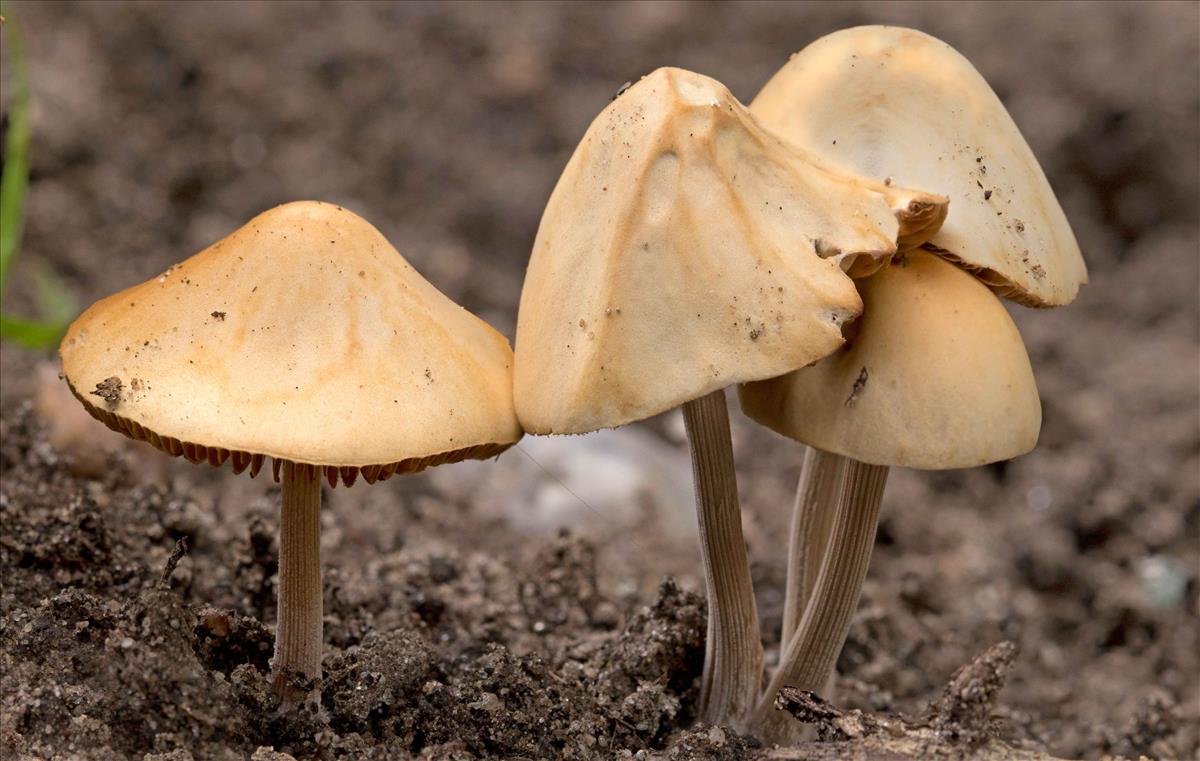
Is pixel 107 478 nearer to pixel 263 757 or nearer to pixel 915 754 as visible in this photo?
pixel 263 757

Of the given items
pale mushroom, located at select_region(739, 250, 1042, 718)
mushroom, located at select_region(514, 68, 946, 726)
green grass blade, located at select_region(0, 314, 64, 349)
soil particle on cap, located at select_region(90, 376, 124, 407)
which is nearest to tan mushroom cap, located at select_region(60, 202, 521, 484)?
soil particle on cap, located at select_region(90, 376, 124, 407)

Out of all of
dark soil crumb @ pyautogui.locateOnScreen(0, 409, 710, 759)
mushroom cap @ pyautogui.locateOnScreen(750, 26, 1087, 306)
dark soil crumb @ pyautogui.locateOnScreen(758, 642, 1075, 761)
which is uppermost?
mushroom cap @ pyautogui.locateOnScreen(750, 26, 1087, 306)

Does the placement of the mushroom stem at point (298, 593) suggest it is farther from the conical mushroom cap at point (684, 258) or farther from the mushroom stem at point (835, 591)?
the mushroom stem at point (835, 591)

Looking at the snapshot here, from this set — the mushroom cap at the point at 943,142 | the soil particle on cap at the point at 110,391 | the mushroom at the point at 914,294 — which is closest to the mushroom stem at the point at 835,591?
the mushroom at the point at 914,294

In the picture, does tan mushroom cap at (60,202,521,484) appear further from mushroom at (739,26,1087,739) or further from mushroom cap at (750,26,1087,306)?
mushroom cap at (750,26,1087,306)

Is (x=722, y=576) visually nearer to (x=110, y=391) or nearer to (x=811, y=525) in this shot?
(x=811, y=525)

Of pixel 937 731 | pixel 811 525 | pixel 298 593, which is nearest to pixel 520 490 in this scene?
pixel 811 525

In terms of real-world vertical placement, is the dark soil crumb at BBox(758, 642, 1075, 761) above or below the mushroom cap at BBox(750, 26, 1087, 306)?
below

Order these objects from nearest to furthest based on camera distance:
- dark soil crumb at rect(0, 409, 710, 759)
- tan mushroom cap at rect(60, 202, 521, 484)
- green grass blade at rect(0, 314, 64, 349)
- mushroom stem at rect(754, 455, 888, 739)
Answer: tan mushroom cap at rect(60, 202, 521, 484) < dark soil crumb at rect(0, 409, 710, 759) < mushroom stem at rect(754, 455, 888, 739) < green grass blade at rect(0, 314, 64, 349)
